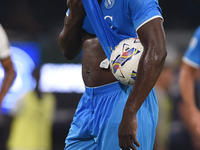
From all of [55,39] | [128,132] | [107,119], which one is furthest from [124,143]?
[55,39]

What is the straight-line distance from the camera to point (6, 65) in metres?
4.12

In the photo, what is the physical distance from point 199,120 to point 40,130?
2.07 meters

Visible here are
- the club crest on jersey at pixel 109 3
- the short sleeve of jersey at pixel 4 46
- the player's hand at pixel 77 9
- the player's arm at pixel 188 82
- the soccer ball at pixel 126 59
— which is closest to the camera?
the soccer ball at pixel 126 59

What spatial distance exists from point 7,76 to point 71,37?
266 centimetres

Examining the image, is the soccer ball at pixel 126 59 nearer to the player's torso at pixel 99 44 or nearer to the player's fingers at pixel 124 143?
the player's torso at pixel 99 44

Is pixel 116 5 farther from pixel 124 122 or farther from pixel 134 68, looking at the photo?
pixel 124 122

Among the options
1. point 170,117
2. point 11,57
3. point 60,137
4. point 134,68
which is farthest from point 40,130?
point 134,68

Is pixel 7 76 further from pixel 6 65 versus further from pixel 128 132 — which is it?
pixel 128 132

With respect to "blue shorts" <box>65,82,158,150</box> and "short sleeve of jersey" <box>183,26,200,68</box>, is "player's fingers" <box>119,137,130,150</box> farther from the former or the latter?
"short sleeve of jersey" <box>183,26,200,68</box>

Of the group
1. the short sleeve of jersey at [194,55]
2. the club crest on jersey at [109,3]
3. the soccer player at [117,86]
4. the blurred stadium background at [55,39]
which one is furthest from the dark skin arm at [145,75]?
the blurred stadium background at [55,39]

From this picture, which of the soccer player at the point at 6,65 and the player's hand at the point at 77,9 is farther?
the soccer player at the point at 6,65

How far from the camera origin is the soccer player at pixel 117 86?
1202 mm

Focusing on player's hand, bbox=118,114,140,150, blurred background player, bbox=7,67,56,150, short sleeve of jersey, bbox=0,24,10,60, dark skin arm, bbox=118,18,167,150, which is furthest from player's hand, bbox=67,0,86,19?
blurred background player, bbox=7,67,56,150

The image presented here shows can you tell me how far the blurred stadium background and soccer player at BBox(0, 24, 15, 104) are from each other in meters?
0.10
